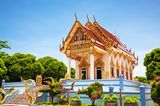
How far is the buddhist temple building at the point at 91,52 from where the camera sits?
77.0ft

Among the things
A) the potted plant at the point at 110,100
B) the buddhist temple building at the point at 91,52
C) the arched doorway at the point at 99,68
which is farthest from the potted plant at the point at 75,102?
the arched doorway at the point at 99,68

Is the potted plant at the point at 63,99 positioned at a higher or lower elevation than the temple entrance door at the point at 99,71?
lower

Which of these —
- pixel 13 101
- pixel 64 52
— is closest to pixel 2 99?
pixel 13 101

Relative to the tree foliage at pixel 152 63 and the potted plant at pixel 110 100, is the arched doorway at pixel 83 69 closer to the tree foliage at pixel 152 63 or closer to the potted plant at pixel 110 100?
the tree foliage at pixel 152 63

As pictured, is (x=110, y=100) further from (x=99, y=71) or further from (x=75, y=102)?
(x=99, y=71)

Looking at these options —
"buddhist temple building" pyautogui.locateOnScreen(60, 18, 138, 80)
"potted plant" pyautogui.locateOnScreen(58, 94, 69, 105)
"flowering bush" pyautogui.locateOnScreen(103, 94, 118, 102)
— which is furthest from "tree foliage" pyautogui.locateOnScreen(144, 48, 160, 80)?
"potted plant" pyautogui.locateOnScreen(58, 94, 69, 105)

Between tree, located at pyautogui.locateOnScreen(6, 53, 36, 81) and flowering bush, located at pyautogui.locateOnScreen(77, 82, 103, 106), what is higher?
tree, located at pyautogui.locateOnScreen(6, 53, 36, 81)

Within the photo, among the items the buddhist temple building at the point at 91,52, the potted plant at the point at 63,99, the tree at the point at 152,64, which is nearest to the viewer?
the potted plant at the point at 63,99

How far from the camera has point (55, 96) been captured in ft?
61.7

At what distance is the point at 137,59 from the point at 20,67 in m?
14.1

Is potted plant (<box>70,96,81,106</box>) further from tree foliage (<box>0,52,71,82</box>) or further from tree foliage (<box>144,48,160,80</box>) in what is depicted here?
tree foliage (<box>0,52,71,82</box>)

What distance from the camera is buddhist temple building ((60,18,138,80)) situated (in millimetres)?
23484

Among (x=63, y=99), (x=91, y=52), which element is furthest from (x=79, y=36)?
(x=63, y=99)

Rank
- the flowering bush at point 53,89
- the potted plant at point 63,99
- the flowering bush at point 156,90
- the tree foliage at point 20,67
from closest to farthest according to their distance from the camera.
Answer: the flowering bush at point 156,90
the flowering bush at point 53,89
the potted plant at point 63,99
the tree foliage at point 20,67
